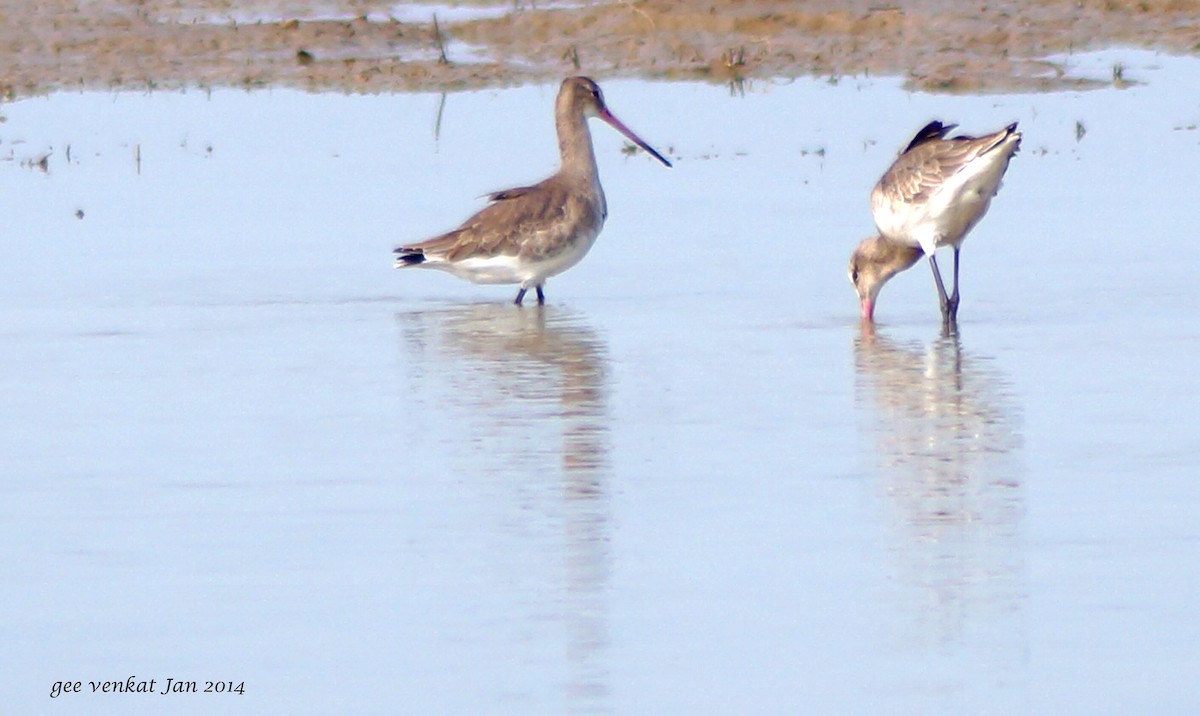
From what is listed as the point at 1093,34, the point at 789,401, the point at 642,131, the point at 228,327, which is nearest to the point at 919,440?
the point at 789,401

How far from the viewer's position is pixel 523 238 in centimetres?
1163

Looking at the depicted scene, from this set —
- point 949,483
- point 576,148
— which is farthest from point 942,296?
point 949,483

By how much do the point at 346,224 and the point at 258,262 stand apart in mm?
1470

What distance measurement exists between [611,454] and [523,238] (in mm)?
3970

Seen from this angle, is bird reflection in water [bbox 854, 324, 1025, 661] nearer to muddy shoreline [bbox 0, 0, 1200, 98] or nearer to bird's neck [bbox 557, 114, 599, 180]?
bird's neck [bbox 557, 114, 599, 180]

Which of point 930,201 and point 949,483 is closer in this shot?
point 949,483

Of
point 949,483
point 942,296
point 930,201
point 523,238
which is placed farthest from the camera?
point 523,238

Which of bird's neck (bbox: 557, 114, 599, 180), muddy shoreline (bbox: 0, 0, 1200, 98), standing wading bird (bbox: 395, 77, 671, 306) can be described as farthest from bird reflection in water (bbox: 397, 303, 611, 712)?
muddy shoreline (bbox: 0, 0, 1200, 98)

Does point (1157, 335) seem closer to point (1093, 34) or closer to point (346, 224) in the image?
point (346, 224)

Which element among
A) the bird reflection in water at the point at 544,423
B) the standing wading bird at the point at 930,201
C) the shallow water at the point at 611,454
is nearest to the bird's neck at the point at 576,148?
the shallow water at the point at 611,454

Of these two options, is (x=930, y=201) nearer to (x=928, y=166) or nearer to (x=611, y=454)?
(x=928, y=166)

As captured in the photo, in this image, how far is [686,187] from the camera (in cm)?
1508

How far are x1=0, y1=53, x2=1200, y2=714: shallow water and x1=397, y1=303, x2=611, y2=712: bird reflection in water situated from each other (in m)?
0.02

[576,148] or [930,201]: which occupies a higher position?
[576,148]
